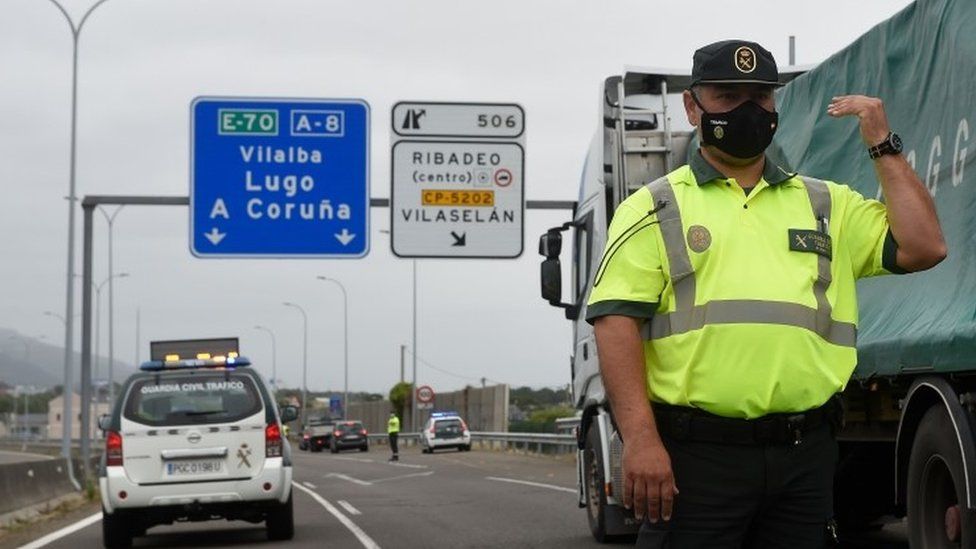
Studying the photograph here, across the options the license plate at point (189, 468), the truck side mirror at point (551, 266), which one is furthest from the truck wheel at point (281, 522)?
the truck side mirror at point (551, 266)

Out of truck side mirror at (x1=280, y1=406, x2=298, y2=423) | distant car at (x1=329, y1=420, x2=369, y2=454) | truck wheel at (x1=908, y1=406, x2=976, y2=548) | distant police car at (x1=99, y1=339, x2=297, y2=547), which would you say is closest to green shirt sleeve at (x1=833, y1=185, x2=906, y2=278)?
truck wheel at (x1=908, y1=406, x2=976, y2=548)

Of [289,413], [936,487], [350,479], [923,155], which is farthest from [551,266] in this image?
[350,479]

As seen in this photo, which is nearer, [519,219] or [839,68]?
[839,68]

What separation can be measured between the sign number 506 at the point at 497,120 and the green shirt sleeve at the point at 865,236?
60.6 feet

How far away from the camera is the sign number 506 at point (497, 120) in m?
23.0

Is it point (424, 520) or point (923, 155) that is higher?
point (923, 155)

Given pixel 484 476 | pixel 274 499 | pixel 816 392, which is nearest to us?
pixel 816 392

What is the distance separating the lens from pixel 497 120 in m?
23.1

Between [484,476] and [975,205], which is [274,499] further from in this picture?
[484,476]

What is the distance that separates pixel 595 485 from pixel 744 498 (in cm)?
1038

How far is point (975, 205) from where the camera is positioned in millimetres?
7898

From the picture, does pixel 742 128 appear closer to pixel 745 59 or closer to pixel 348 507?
pixel 745 59

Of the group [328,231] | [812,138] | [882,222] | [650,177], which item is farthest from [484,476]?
[882,222]

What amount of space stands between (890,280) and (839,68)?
164cm
